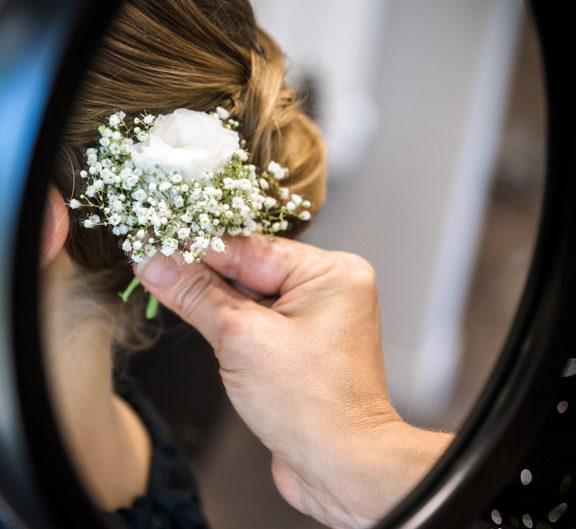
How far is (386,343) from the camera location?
209 centimetres

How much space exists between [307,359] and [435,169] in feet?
5.58

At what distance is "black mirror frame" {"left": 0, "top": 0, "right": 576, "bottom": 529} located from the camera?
199 mm

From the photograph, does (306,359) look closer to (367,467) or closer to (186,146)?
(367,467)

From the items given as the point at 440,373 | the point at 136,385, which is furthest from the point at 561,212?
→ the point at 440,373

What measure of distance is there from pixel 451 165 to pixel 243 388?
1744mm

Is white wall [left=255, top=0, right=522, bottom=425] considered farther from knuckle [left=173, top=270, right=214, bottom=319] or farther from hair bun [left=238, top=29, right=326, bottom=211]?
knuckle [left=173, top=270, right=214, bottom=319]

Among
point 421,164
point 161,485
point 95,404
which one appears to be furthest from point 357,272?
point 421,164

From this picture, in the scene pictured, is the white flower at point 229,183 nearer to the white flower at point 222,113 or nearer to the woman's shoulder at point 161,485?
the white flower at point 222,113

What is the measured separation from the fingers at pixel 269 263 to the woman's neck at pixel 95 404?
150mm

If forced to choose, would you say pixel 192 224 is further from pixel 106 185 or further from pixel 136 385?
pixel 136 385

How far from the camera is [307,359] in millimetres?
493

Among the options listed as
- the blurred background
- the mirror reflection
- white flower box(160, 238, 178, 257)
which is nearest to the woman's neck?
the mirror reflection

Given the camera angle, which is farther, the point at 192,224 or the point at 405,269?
the point at 405,269

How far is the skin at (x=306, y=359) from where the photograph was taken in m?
0.47
